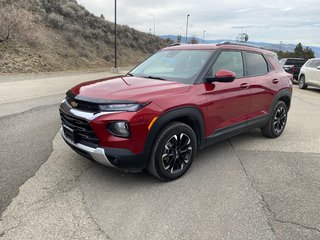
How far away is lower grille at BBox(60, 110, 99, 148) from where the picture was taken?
12.1 feet

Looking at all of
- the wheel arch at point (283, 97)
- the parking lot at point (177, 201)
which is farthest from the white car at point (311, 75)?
the parking lot at point (177, 201)

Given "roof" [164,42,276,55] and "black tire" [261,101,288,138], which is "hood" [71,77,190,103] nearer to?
"roof" [164,42,276,55]

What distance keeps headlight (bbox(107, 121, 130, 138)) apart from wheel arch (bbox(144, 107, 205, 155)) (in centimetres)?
28

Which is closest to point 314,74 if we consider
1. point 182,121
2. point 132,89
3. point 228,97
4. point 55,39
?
point 228,97

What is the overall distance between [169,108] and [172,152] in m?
0.60

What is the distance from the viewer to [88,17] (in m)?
33.7

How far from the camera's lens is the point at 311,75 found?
52.8ft

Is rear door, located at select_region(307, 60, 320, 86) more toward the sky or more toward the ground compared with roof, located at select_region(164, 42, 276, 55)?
more toward the ground

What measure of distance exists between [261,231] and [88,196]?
193 cm

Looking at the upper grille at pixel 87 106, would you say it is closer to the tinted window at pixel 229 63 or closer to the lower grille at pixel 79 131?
the lower grille at pixel 79 131

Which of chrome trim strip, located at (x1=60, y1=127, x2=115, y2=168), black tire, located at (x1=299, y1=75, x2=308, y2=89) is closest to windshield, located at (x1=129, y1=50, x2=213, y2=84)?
chrome trim strip, located at (x1=60, y1=127, x2=115, y2=168)

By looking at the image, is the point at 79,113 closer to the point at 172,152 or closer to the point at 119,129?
the point at 119,129

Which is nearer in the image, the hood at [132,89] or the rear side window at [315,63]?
the hood at [132,89]

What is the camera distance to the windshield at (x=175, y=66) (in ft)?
14.6
